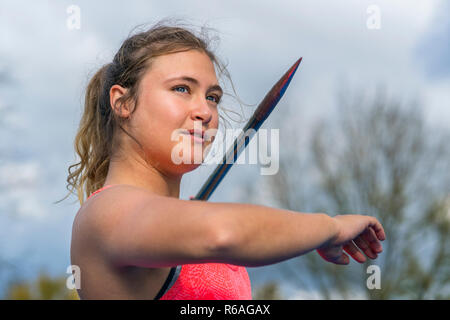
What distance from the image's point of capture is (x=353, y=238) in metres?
1.47

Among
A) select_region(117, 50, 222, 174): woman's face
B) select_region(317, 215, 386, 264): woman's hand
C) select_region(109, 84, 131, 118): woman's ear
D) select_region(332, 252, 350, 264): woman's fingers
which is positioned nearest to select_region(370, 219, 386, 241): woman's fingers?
select_region(317, 215, 386, 264): woman's hand

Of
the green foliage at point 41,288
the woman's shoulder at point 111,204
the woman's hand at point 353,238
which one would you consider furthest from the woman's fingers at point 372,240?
the green foliage at point 41,288

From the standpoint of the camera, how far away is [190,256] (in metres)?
1.09

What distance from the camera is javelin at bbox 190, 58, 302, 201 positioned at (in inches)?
68.7

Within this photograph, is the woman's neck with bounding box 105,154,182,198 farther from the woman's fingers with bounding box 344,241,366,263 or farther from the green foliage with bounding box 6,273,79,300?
the green foliage with bounding box 6,273,79,300

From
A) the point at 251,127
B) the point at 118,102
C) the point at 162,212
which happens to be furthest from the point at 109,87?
the point at 162,212

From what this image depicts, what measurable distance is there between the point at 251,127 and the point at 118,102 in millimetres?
555

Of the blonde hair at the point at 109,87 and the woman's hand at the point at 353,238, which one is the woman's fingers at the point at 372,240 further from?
the blonde hair at the point at 109,87

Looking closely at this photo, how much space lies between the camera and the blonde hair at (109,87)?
186cm

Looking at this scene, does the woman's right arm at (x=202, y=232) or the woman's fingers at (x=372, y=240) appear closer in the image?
the woman's right arm at (x=202, y=232)

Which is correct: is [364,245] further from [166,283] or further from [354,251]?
[166,283]

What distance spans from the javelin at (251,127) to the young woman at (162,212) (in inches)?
3.8

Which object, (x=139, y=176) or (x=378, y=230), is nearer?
(x=378, y=230)
